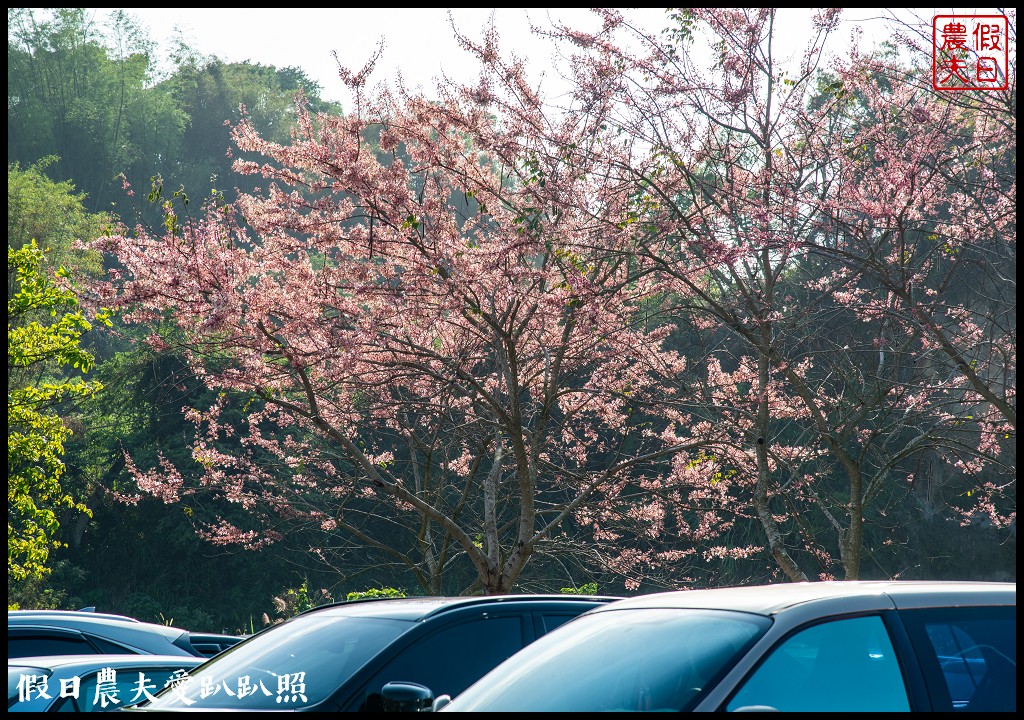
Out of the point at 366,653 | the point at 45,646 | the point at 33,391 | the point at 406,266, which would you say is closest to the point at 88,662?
the point at 45,646

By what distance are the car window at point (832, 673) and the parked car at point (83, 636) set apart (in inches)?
175

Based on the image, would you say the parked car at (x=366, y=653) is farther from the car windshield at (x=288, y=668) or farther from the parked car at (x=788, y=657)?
the parked car at (x=788, y=657)

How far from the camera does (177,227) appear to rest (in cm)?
893

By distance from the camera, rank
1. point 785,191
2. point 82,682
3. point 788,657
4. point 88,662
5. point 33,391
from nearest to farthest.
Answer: point 788,657, point 82,682, point 88,662, point 785,191, point 33,391

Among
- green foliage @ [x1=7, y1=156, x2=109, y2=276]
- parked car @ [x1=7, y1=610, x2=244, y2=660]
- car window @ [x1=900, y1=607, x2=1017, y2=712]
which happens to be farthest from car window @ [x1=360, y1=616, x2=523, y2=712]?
green foliage @ [x1=7, y1=156, x2=109, y2=276]

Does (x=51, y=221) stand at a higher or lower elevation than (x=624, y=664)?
higher

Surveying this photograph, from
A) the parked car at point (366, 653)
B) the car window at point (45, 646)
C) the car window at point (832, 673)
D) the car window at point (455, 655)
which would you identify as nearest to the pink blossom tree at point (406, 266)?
the car window at point (45, 646)

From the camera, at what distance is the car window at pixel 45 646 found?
19.9ft

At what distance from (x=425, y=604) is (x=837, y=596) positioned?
2.44 metres

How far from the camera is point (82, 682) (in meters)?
4.94

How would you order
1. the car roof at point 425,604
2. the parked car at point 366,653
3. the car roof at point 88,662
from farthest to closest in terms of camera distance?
1. the car roof at point 88,662
2. the car roof at point 425,604
3. the parked car at point 366,653

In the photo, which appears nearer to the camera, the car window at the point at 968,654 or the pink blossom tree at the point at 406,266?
the car window at the point at 968,654

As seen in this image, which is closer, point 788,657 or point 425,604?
point 788,657

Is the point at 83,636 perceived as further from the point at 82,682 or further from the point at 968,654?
the point at 968,654
